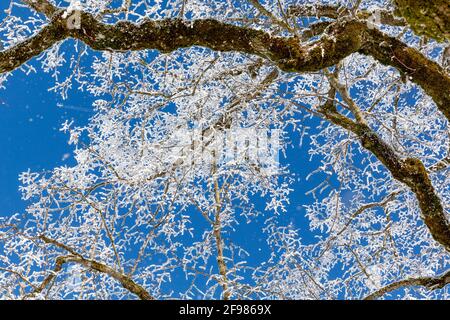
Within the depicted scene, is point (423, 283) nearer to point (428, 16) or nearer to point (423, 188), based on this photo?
point (423, 188)

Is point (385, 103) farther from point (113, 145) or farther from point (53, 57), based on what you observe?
point (53, 57)

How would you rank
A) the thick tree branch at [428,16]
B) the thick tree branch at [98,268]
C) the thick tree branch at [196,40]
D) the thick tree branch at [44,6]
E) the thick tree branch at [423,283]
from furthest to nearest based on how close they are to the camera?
1. the thick tree branch at [423,283]
2. the thick tree branch at [98,268]
3. the thick tree branch at [44,6]
4. the thick tree branch at [196,40]
5. the thick tree branch at [428,16]

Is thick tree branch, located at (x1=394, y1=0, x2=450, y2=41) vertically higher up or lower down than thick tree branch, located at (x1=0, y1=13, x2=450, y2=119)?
lower down

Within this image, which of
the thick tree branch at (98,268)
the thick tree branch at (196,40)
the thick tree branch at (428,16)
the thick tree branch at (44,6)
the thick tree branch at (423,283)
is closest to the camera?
the thick tree branch at (428,16)

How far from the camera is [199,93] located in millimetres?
5297

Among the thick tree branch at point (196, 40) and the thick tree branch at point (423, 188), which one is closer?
the thick tree branch at point (196, 40)

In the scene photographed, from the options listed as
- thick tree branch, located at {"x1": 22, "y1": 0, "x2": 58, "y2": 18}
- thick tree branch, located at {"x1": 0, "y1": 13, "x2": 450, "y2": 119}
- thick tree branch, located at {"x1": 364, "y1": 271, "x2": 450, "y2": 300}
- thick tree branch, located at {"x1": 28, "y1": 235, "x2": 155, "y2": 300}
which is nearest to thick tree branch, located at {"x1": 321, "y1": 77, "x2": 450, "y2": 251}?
thick tree branch, located at {"x1": 364, "y1": 271, "x2": 450, "y2": 300}

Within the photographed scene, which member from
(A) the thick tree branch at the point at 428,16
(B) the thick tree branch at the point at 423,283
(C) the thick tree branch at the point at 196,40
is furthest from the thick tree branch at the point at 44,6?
(B) the thick tree branch at the point at 423,283

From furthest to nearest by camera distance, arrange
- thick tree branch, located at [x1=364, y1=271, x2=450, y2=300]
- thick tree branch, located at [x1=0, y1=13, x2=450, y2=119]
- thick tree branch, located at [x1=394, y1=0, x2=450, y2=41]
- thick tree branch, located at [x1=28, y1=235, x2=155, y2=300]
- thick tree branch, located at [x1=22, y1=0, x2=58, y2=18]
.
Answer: thick tree branch, located at [x1=364, y1=271, x2=450, y2=300] < thick tree branch, located at [x1=28, y1=235, x2=155, y2=300] < thick tree branch, located at [x1=22, y1=0, x2=58, y2=18] < thick tree branch, located at [x1=0, y1=13, x2=450, y2=119] < thick tree branch, located at [x1=394, y1=0, x2=450, y2=41]

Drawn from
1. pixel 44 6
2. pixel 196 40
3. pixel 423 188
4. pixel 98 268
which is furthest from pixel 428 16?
pixel 98 268

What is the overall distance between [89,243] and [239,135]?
90.1 inches

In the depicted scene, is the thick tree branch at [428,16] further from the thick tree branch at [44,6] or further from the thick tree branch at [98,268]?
the thick tree branch at [98,268]

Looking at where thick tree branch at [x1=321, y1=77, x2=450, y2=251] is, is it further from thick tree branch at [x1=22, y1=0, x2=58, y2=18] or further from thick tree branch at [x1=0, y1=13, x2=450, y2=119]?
thick tree branch at [x1=22, y1=0, x2=58, y2=18]

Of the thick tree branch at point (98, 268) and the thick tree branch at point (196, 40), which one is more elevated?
the thick tree branch at point (196, 40)
